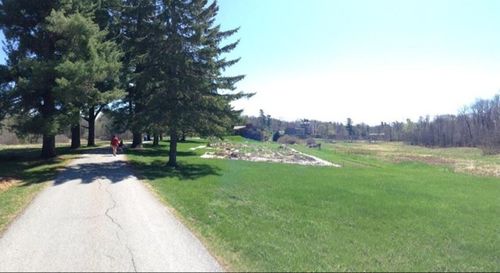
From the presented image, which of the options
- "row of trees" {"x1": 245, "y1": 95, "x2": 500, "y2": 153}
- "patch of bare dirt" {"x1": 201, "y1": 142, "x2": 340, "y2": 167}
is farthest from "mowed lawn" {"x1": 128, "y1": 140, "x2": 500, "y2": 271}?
"row of trees" {"x1": 245, "y1": 95, "x2": 500, "y2": 153}

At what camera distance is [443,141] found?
382 feet

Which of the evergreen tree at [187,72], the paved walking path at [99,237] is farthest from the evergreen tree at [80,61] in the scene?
the paved walking path at [99,237]

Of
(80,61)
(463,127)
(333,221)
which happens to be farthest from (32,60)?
(463,127)

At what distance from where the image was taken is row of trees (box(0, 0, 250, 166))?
20.5 m

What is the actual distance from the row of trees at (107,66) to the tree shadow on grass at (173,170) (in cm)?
113

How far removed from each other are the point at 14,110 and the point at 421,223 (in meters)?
19.5

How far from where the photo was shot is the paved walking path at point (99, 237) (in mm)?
7035

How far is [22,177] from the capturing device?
1727cm

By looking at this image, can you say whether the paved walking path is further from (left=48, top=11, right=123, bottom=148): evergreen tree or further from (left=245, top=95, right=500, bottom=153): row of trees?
(left=245, top=95, right=500, bottom=153): row of trees

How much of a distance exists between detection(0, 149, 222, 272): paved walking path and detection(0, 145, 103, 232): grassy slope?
1.28ft

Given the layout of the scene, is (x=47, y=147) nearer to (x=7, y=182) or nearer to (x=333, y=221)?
(x=7, y=182)

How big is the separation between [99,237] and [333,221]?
19.9 feet

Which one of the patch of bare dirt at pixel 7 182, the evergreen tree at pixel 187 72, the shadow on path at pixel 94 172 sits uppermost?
the evergreen tree at pixel 187 72

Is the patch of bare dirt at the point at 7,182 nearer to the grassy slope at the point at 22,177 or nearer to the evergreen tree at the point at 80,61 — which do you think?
the grassy slope at the point at 22,177
